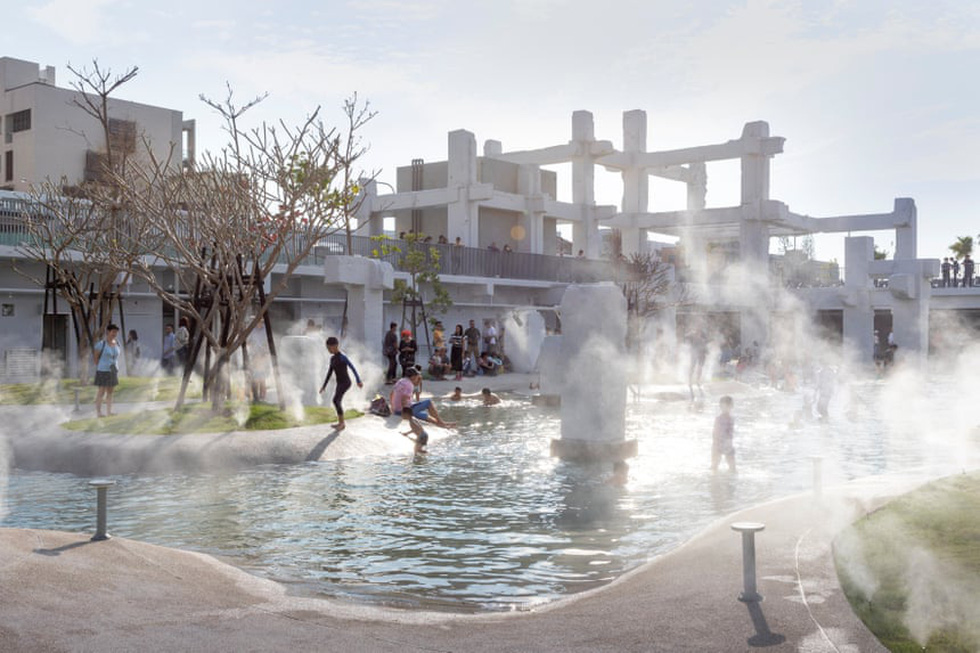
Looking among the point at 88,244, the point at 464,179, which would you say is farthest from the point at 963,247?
the point at 88,244

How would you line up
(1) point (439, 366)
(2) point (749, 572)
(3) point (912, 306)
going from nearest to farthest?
(2) point (749, 572) < (1) point (439, 366) < (3) point (912, 306)

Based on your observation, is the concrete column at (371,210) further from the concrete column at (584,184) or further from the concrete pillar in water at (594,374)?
the concrete pillar in water at (594,374)

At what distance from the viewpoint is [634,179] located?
58.9 meters

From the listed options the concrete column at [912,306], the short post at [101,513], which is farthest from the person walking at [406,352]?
the concrete column at [912,306]

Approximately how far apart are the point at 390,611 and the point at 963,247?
314ft

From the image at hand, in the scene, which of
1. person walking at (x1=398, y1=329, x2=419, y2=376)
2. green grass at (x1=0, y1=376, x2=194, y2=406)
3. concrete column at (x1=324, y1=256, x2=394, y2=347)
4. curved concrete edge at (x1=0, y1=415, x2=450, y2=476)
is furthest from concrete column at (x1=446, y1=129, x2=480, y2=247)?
curved concrete edge at (x1=0, y1=415, x2=450, y2=476)

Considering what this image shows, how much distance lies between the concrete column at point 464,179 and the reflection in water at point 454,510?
111ft

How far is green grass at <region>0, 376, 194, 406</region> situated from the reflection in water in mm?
8162

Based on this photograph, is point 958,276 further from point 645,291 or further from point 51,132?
point 51,132

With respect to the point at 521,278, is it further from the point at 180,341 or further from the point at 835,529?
the point at 835,529

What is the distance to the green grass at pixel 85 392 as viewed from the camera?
23.5 metres

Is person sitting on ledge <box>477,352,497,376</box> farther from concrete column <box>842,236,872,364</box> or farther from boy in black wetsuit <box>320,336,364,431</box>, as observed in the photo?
concrete column <box>842,236,872,364</box>

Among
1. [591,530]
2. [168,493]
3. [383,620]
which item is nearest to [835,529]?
[591,530]

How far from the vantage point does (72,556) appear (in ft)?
29.0
